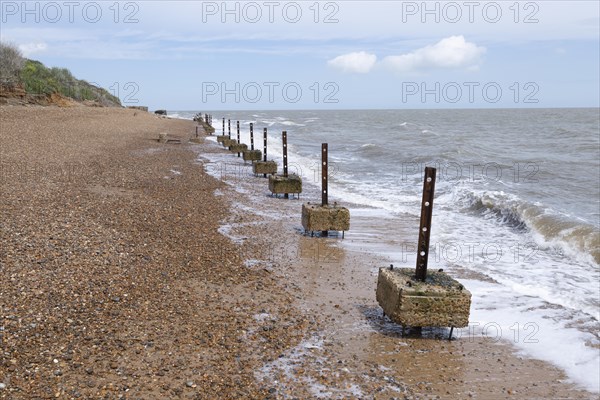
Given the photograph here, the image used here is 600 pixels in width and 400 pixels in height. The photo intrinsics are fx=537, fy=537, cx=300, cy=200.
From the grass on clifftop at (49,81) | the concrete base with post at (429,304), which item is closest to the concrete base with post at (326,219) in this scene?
the concrete base with post at (429,304)

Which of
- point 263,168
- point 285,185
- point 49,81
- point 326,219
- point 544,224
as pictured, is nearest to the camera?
point 326,219

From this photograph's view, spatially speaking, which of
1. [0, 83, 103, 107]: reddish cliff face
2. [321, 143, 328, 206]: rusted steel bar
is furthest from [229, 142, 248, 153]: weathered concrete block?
[0, 83, 103, 107]: reddish cliff face

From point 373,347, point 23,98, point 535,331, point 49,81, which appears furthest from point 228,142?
point 373,347

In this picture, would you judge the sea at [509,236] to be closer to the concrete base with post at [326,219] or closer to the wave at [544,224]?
the wave at [544,224]

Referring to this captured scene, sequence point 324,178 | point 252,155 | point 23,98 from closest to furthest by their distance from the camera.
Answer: point 324,178
point 252,155
point 23,98

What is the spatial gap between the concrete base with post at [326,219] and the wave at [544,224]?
4.79 m

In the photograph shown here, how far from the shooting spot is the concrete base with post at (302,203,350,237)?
39.8 feet

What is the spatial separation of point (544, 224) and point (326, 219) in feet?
21.6

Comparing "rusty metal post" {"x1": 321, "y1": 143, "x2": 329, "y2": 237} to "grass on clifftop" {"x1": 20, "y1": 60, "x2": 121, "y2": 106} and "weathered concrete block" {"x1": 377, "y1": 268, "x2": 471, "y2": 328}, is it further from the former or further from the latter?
"grass on clifftop" {"x1": 20, "y1": 60, "x2": 121, "y2": 106}

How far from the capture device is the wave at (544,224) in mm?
12375

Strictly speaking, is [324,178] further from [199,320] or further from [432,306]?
[199,320]

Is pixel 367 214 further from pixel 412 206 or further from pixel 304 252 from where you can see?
pixel 304 252

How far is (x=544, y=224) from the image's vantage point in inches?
577

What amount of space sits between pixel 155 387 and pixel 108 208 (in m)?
7.81
